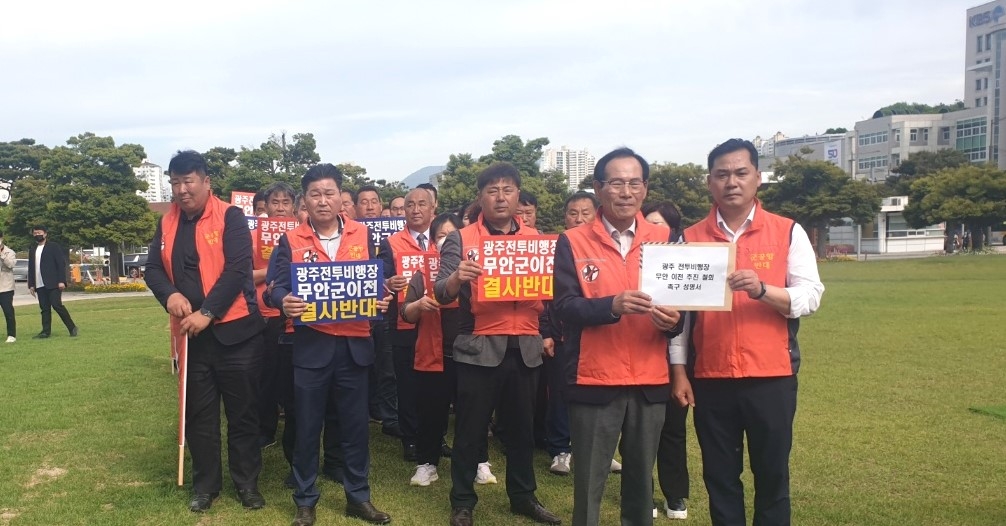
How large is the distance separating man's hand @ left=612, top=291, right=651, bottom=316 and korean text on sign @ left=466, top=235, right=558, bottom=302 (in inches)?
44.0

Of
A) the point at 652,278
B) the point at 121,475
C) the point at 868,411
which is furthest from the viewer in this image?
the point at 868,411

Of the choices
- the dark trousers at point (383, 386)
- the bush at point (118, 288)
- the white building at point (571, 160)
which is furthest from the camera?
the white building at point (571, 160)

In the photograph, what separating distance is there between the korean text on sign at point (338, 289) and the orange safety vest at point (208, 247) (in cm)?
71

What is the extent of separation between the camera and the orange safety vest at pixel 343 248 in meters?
4.92

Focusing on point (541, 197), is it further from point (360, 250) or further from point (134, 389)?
point (360, 250)

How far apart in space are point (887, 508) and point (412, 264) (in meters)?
3.90

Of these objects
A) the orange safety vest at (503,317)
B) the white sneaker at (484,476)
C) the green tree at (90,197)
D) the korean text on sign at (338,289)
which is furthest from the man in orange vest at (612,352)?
the green tree at (90,197)

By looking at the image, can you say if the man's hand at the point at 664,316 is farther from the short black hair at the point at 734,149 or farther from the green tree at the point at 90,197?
the green tree at the point at 90,197

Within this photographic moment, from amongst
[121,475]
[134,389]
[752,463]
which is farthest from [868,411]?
[134,389]

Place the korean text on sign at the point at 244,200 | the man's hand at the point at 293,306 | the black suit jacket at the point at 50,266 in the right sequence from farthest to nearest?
the black suit jacket at the point at 50,266 → the korean text on sign at the point at 244,200 → the man's hand at the point at 293,306

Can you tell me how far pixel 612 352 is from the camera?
3721 mm

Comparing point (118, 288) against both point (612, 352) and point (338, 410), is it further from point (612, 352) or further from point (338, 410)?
point (612, 352)

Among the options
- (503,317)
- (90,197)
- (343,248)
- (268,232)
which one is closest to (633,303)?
(503,317)

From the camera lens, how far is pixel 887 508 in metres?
4.93
